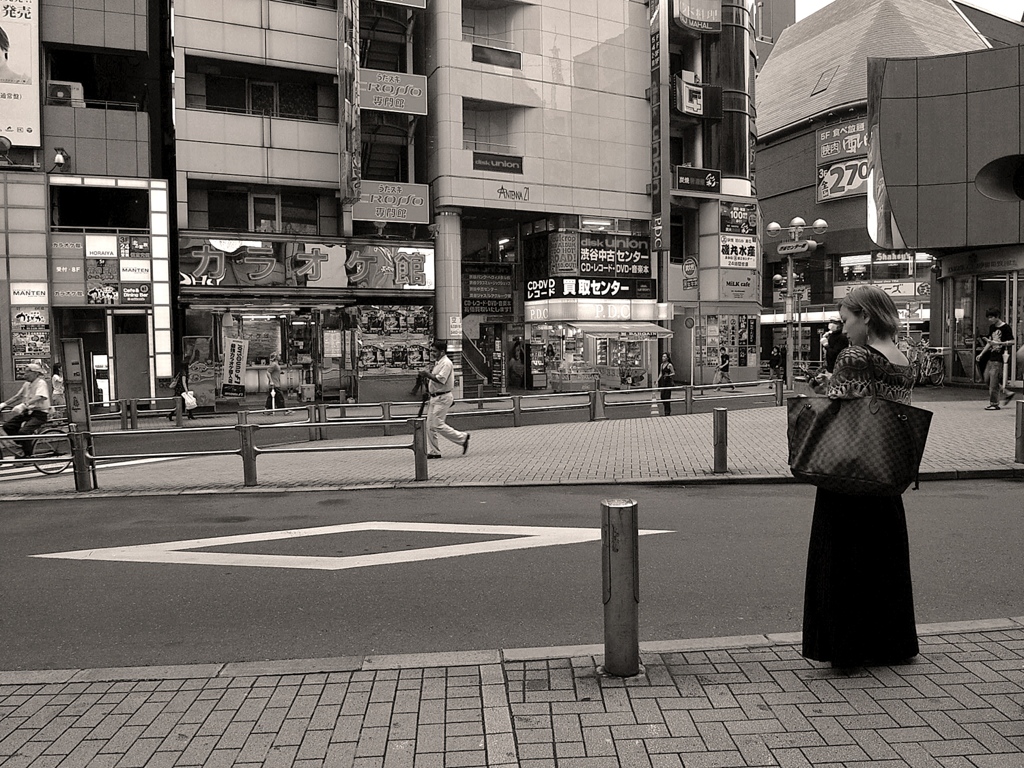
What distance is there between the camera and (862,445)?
366 cm

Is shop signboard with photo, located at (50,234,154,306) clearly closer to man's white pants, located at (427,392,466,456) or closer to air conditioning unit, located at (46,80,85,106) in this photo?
air conditioning unit, located at (46,80,85,106)

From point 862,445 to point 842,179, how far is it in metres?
57.8

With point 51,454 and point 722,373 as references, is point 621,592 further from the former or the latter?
point 722,373

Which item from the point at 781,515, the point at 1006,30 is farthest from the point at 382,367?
the point at 1006,30

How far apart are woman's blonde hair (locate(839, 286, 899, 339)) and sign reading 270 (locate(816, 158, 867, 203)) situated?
183 ft

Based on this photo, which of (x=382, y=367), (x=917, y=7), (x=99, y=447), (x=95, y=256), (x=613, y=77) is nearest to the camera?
(x=99, y=447)

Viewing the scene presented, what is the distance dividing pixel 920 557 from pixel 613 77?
29349mm

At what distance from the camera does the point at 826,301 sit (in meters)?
57.9

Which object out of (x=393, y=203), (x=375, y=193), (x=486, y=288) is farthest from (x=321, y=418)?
(x=486, y=288)

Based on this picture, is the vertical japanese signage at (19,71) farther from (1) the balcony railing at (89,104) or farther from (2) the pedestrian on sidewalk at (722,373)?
(2) the pedestrian on sidewalk at (722,373)

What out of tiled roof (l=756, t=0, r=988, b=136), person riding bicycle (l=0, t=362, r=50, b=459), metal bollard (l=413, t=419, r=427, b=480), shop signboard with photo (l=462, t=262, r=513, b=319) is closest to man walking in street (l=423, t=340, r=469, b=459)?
metal bollard (l=413, t=419, r=427, b=480)

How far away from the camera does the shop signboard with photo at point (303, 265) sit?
84.1 feet

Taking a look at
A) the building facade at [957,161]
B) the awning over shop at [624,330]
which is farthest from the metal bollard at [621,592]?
the awning over shop at [624,330]

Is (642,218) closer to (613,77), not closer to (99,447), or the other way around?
(613,77)
